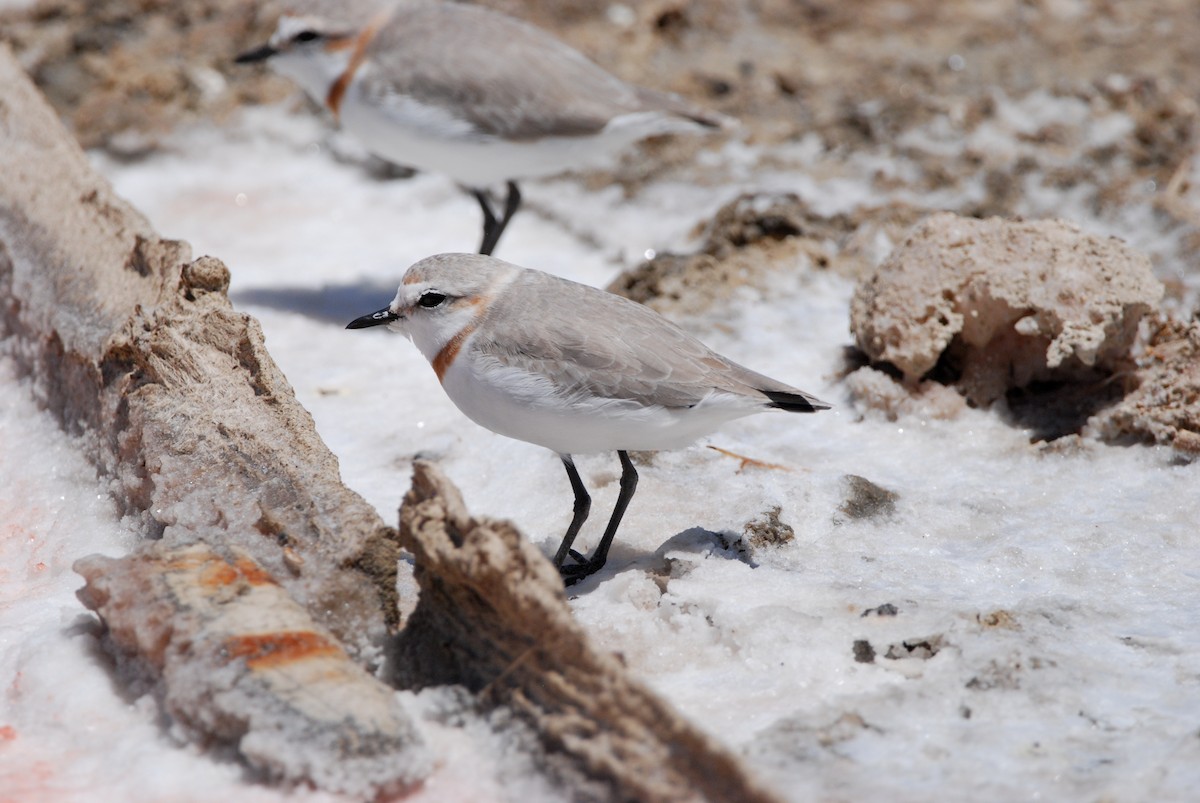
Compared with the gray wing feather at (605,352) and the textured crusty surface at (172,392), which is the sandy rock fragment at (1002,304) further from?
the textured crusty surface at (172,392)

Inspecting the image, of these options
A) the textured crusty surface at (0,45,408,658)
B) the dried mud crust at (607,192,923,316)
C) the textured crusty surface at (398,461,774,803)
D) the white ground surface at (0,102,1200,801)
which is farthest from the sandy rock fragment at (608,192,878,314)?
the textured crusty surface at (398,461,774,803)

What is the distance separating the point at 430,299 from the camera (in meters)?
3.75

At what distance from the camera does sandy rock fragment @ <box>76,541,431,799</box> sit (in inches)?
103

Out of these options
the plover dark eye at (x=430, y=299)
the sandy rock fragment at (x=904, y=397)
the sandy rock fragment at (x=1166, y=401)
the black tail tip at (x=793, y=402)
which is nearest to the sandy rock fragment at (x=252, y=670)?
the plover dark eye at (x=430, y=299)

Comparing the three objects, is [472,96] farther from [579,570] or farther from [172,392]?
[579,570]

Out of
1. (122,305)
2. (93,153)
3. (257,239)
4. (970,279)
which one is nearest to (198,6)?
(93,153)

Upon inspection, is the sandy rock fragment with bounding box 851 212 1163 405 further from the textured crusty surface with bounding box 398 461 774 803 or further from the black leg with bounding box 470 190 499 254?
the textured crusty surface with bounding box 398 461 774 803

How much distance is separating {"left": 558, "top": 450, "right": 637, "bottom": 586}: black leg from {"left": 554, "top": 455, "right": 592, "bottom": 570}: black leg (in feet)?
0.05

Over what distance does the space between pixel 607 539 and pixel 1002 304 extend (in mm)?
1741

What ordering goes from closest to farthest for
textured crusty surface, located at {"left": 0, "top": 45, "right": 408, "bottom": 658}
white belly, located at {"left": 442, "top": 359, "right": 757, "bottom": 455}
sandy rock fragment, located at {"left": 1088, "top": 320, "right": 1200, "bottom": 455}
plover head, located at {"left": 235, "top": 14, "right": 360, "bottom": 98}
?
1. textured crusty surface, located at {"left": 0, "top": 45, "right": 408, "bottom": 658}
2. white belly, located at {"left": 442, "top": 359, "right": 757, "bottom": 455}
3. sandy rock fragment, located at {"left": 1088, "top": 320, "right": 1200, "bottom": 455}
4. plover head, located at {"left": 235, "top": 14, "right": 360, "bottom": 98}

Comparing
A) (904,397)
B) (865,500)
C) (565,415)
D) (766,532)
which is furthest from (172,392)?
(904,397)

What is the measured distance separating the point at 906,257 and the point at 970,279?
258 millimetres

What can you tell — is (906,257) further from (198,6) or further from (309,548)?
(198,6)

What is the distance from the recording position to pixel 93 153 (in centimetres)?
711
